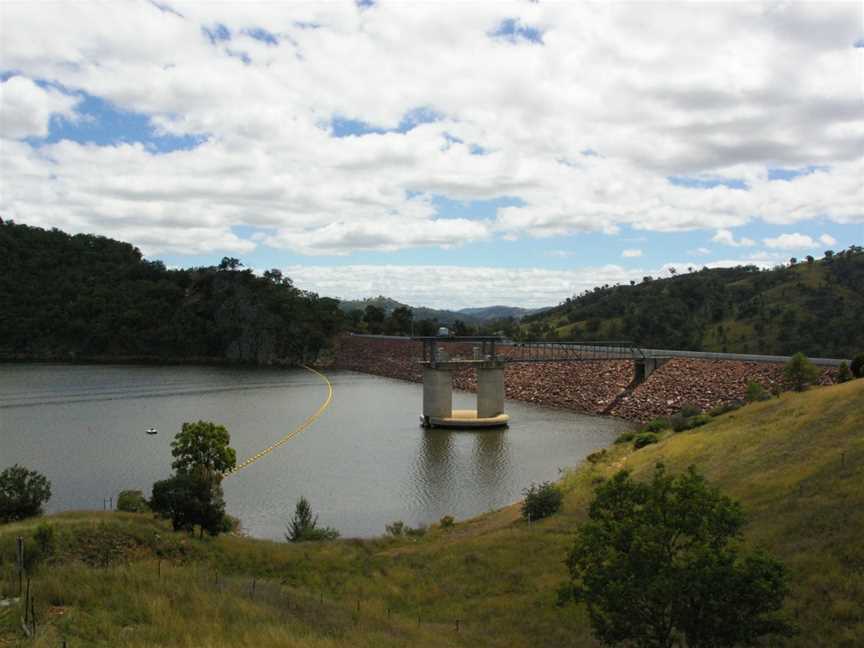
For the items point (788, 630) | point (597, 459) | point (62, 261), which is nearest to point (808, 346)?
point (597, 459)

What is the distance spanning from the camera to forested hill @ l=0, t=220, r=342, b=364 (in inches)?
5650

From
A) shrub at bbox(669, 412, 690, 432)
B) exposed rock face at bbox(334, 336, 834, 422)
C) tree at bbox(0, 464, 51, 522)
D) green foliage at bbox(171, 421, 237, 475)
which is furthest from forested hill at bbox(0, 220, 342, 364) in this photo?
tree at bbox(0, 464, 51, 522)

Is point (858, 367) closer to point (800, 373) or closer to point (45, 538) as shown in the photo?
point (800, 373)

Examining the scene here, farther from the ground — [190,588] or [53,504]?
[190,588]

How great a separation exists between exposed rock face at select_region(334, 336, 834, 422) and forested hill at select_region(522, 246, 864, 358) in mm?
29998

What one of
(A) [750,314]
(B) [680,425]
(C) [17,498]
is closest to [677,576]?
(C) [17,498]

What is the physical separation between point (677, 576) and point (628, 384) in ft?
216

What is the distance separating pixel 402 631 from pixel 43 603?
8.33m

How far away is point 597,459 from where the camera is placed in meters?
42.9

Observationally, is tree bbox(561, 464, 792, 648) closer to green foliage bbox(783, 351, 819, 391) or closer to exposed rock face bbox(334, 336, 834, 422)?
green foliage bbox(783, 351, 819, 391)

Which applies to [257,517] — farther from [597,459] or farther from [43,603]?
[597,459]

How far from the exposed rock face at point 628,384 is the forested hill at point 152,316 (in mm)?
61775

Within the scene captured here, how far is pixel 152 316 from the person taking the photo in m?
149

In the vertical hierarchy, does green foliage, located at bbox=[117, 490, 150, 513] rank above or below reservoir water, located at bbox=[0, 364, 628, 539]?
above
